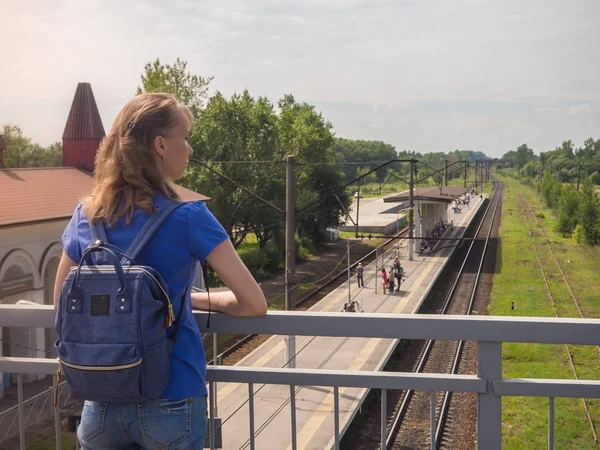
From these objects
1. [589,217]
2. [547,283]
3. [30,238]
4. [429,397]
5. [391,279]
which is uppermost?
[30,238]

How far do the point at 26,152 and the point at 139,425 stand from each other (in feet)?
242

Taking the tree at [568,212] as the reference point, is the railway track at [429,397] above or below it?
below

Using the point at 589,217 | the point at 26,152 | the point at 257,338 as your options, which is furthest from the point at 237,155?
the point at 26,152

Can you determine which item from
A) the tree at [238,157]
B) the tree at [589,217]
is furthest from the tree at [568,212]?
the tree at [238,157]

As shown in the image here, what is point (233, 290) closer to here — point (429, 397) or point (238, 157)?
point (429, 397)

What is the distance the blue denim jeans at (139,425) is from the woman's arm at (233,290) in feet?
1.16

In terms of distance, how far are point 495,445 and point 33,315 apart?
5.39 ft

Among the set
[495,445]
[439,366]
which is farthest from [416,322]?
[439,366]

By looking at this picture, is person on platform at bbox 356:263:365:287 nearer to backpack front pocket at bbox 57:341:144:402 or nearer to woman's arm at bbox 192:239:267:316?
woman's arm at bbox 192:239:267:316

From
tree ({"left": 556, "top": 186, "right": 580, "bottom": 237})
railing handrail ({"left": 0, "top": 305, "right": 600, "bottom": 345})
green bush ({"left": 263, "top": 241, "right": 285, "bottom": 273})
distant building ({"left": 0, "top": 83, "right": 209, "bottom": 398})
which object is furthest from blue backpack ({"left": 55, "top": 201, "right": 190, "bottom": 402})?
tree ({"left": 556, "top": 186, "right": 580, "bottom": 237})

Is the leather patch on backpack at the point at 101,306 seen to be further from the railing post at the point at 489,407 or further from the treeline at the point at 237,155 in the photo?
the treeline at the point at 237,155

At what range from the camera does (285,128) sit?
3962 cm

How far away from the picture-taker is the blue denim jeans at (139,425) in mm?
1812

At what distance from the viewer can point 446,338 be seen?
2.11 meters
